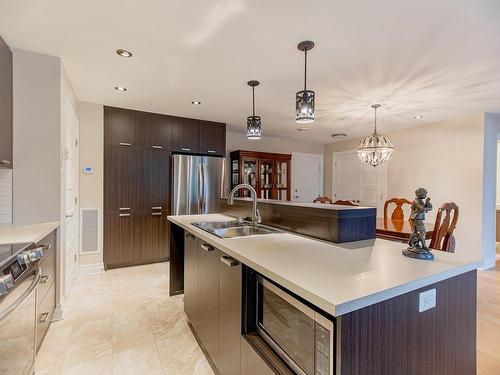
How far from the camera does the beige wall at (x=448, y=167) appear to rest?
3.80m

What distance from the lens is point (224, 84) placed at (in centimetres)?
284

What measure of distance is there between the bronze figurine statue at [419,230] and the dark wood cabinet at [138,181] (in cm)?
338

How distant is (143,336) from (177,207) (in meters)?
2.03

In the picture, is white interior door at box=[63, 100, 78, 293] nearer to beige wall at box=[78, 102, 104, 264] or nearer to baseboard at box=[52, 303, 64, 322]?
beige wall at box=[78, 102, 104, 264]

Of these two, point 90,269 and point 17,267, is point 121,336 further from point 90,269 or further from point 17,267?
point 90,269

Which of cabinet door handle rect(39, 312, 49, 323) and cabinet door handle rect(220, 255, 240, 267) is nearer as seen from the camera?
cabinet door handle rect(220, 255, 240, 267)

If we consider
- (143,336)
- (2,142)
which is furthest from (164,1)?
(143,336)

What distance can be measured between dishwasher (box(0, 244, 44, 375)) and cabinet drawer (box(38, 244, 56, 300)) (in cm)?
35

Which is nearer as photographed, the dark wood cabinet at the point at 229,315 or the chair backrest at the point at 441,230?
the dark wood cabinet at the point at 229,315

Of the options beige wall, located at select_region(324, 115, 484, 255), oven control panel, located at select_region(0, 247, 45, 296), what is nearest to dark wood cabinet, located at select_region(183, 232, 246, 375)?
oven control panel, located at select_region(0, 247, 45, 296)

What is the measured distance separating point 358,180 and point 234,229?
440 cm

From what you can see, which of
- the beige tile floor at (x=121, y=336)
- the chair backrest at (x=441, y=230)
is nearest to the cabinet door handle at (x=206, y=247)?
the beige tile floor at (x=121, y=336)

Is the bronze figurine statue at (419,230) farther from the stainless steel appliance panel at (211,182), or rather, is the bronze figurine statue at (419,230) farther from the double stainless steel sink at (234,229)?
the stainless steel appliance panel at (211,182)

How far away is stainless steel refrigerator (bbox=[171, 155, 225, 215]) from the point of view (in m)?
3.93
